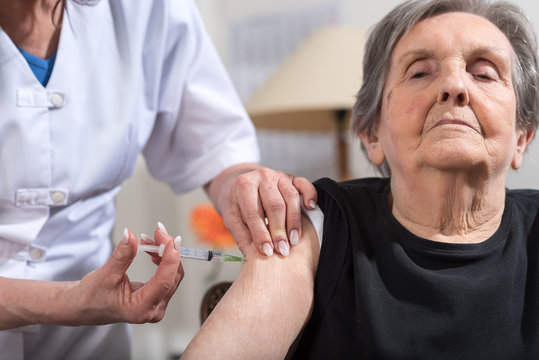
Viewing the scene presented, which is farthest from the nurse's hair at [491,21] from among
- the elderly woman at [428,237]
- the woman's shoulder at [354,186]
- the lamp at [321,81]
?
the lamp at [321,81]

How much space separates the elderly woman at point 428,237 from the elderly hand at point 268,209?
0.03 m

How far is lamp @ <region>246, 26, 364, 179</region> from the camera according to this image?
2143 millimetres

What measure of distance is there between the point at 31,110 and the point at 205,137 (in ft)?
1.44

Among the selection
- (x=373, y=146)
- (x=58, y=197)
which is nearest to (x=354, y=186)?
(x=373, y=146)

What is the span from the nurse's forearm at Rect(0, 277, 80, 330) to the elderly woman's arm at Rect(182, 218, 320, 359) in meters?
0.22

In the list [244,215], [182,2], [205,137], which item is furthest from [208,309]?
[182,2]

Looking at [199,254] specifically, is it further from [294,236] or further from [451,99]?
[451,99]

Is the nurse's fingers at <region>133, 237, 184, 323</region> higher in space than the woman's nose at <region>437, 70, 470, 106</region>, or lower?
lower

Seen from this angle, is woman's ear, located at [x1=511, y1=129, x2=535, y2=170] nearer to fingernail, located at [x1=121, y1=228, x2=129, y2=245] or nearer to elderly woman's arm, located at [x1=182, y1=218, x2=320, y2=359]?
elderly woman's arm, located at [x1=182, y1=218, x2=320, y2=359]

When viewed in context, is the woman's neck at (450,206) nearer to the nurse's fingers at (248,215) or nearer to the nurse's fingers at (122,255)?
the nurse's fingers at (248,215)

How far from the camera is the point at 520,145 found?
3.66 ft

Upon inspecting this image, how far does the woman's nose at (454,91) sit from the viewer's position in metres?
0.95

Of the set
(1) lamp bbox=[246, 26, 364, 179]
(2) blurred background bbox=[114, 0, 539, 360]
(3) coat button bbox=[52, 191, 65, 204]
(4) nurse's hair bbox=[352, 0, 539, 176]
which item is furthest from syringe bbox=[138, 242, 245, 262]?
(2) blurred background bbox=[114, 0, 539, 360]

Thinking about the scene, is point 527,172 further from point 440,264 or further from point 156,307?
point 156,307
